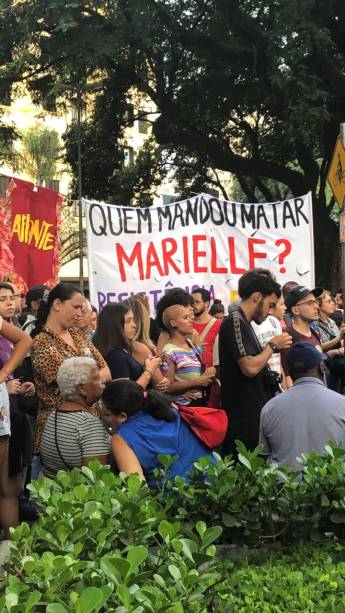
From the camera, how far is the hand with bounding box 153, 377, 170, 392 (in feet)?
19.7

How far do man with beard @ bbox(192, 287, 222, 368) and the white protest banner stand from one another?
1.53 metres

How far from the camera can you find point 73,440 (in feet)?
16.3

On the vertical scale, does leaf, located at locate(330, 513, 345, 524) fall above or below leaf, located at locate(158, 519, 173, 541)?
below

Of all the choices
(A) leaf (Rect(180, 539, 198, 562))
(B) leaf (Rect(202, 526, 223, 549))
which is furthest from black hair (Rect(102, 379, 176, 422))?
(A) leaf (Rect(180, 539, 198, 562))

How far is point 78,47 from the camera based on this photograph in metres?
17.5

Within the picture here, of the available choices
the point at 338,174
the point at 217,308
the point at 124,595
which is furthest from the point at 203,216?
the point at 124,595

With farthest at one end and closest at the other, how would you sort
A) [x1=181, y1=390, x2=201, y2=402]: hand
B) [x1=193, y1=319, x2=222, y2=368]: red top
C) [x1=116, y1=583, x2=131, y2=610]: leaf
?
[x1=193, y1=319, x2=222, y2=368]: red top < [x1=181, y1=390, x2=201, y2=402]: hand < [x1=116, y1=583, x2=131, y2=610]: leaf

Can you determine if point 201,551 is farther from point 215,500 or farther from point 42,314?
point 42,314

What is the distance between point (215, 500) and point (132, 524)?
56 centimetres

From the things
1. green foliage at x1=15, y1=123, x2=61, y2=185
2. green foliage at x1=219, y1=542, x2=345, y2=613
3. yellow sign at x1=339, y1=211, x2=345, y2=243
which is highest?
green foliage at x1=15, y1=123, x2=61, y2=185

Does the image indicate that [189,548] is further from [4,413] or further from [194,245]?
[194,245]

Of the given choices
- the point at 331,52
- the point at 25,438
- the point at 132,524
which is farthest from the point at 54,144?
the point at 132,524

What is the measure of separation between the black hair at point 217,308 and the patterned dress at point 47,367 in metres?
4.29

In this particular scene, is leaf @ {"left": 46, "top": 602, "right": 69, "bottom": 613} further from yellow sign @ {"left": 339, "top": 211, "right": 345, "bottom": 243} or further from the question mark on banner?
the question mark on banner
